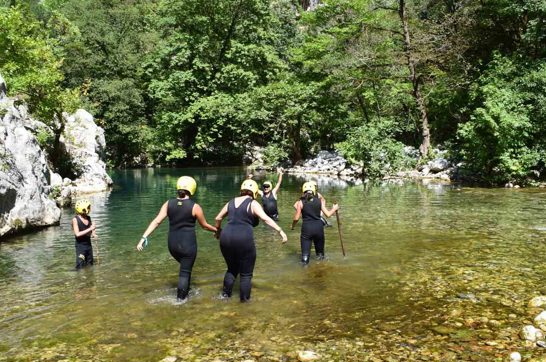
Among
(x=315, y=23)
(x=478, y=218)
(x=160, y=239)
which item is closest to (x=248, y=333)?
(x=160, y=239)

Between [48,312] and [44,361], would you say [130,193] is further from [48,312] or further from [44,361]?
[44,361]

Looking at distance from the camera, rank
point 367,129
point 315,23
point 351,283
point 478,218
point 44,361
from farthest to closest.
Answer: point 315,23
point 367,129
point 478,218
point 351,283
point 44,361

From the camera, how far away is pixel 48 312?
7.85 meters

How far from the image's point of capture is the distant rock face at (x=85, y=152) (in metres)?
29.9

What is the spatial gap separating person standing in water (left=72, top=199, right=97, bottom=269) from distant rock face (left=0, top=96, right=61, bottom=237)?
4.98 metres

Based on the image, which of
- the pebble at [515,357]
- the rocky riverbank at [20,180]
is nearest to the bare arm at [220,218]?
the pebble at [515,357]

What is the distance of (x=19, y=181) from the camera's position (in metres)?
15.2

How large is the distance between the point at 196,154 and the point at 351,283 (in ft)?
153

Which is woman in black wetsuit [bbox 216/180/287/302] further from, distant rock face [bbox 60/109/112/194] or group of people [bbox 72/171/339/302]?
distant rock face [bbox 60/109/112/194]

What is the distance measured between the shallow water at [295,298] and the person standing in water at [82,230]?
1.17 feet

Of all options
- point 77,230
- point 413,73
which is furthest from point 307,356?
point 413,73

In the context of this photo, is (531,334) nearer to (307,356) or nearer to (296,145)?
(307,356)

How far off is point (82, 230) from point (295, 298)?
5239 millimetres

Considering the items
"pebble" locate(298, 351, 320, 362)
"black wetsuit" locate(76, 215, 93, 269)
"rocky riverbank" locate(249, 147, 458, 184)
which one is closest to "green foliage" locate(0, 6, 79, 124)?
"black wetsuit" locate(76, 215, 93, 269)
